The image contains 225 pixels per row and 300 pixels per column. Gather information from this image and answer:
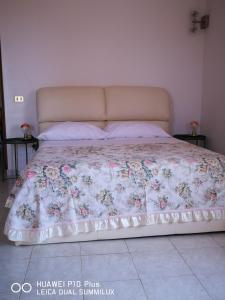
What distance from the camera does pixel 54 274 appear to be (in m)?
1.91

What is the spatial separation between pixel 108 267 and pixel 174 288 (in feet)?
1.47

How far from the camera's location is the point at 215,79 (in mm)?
3984

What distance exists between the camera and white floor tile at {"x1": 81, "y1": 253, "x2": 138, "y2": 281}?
6.17 feet

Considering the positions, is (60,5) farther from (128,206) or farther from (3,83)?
(128,206)

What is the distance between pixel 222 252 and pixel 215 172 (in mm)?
605

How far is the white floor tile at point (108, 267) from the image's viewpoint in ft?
6.17

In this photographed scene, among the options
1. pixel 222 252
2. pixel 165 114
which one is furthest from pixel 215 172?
pixel 165 114

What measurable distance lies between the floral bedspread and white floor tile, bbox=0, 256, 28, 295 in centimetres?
19

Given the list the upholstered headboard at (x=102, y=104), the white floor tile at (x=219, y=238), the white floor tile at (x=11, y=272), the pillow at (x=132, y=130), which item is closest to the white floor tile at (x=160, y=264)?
the white floor tile at (x=219, y=238)

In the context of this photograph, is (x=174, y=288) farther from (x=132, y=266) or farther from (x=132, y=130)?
(x=132, y=130)

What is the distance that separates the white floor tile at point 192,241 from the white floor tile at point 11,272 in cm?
112

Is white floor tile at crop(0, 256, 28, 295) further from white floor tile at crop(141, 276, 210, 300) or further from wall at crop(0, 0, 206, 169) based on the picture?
wall at crop(0, 0, 206, 169)

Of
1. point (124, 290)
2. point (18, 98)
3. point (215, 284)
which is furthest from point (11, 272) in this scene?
point (18, 98)

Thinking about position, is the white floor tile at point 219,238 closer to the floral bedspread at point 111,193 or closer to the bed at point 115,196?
the bed at point 115,196
